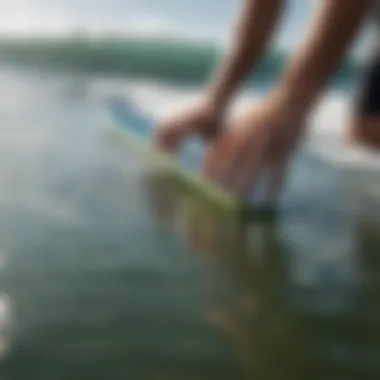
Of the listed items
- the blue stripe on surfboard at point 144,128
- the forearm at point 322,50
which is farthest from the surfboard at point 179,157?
the forearm at point 322,50

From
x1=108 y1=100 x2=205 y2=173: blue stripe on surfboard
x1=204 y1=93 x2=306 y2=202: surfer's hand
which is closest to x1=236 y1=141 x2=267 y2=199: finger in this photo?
x1=204 y1=93 x2=306 y2=202: surfer's hand

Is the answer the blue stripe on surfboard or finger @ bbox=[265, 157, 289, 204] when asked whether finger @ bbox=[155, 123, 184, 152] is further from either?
finger @ bbox=[265, 157, 289, 204]

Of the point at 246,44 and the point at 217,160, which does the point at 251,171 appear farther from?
the point at 246,44

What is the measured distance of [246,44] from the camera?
1200 millimetres

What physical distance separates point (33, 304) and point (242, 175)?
0.35 metres

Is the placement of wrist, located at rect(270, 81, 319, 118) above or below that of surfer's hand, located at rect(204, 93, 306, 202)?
above

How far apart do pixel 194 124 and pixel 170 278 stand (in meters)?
0.45

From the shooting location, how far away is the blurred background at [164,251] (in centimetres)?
67

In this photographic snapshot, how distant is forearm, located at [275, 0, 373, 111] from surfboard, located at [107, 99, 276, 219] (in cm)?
11

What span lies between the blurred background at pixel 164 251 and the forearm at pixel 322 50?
0.05 m

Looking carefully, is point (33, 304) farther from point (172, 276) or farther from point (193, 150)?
point (193, 150)

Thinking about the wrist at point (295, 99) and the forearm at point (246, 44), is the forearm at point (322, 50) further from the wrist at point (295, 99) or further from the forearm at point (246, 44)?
the forearm at point (246, 44)

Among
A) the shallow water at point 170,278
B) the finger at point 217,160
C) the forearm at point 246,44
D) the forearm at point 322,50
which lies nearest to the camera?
the shallow water at point 170,278

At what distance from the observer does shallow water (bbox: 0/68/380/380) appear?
0.66m
